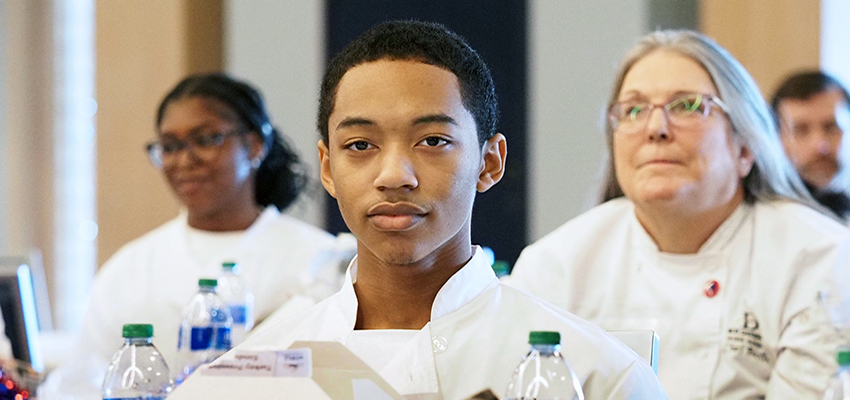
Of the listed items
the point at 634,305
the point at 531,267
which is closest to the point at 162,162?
the point at 531,267

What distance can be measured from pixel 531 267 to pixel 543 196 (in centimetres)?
210

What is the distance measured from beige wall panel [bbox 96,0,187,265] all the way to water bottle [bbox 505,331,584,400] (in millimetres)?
3770

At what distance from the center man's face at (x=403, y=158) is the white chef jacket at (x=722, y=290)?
912mm

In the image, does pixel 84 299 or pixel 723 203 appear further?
pixel 84 299

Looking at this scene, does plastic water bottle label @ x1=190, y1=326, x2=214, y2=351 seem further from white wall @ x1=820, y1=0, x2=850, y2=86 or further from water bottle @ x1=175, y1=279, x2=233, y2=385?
white wall @ x1=820, y1=0, x2=850, y2=86

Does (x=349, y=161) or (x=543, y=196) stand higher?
(x=349, y=161)

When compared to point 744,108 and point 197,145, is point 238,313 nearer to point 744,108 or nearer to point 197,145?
point 197,145

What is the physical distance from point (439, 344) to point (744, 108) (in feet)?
→ 3.86

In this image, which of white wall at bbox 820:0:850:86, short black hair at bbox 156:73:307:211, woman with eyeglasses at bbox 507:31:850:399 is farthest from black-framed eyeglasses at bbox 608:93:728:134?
white wall at bbox 820:0:850:86

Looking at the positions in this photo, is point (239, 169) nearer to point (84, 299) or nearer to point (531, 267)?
point (531, 267)

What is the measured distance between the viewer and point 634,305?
89.4 inches

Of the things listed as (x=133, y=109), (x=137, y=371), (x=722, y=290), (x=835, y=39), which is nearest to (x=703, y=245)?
(x=722, y=290)

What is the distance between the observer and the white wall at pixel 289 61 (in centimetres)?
482

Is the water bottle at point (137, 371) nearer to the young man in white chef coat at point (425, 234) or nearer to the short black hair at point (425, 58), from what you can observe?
the young man in white chef coat at point (425, 234)
